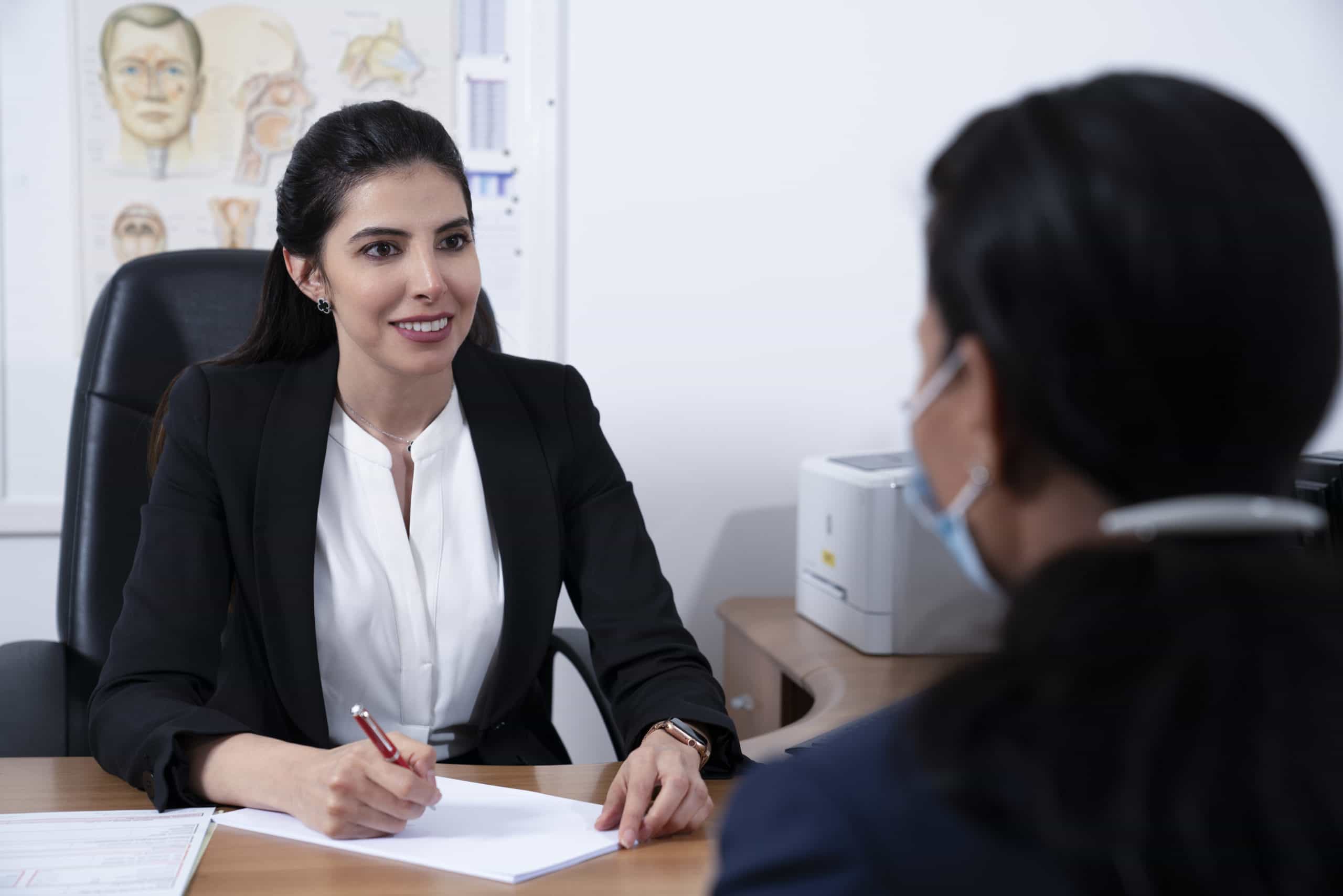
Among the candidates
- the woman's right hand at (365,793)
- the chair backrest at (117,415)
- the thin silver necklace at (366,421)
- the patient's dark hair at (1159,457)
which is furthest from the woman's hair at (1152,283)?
the chair backrest at (117,415)

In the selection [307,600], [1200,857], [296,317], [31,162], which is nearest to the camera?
[1200,857]

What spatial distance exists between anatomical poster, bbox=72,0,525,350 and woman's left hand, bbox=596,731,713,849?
1256 millimetres

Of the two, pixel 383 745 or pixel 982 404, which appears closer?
pixel 982 404

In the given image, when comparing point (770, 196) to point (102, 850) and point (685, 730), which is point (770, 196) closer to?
point (685, 730)

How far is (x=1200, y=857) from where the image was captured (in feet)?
1.49

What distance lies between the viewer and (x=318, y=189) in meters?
1.50

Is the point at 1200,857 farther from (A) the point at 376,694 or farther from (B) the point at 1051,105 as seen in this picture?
(A) the point at 376,694

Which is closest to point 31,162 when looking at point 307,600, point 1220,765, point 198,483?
point 198,483

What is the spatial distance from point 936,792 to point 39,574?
214cm

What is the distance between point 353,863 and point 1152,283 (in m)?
0.77

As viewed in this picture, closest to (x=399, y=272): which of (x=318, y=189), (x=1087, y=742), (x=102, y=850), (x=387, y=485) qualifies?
(x=318, y=189)

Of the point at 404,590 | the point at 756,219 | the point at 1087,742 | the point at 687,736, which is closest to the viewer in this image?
the point at 1087,742

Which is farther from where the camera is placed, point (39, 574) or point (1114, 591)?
point (39, 574)

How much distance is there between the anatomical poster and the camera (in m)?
2.13
